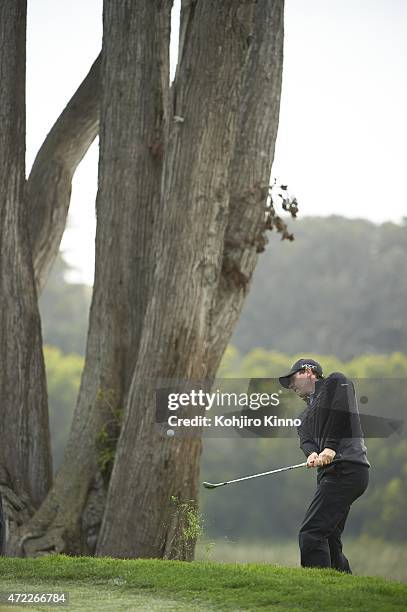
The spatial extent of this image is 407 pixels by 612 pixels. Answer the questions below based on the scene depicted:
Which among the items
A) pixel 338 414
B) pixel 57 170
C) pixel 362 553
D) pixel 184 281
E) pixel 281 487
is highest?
pixel 281 487

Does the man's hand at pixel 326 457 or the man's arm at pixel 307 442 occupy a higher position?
the man's arm at pixel 307 442

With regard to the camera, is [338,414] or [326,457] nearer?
[326,457]

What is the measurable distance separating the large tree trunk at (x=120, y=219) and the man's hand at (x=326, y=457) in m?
3.06

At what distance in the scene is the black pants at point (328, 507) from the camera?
743 centimetres

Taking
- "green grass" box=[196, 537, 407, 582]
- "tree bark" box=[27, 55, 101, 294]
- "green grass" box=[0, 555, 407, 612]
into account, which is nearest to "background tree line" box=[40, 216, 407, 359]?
"green grass" box=[196, 537, 407, 582]

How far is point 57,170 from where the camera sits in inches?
479

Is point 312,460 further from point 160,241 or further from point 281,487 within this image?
point 281,487

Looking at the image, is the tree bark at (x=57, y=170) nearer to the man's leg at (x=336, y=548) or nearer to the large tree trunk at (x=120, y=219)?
the large tree trunk at (x=120, y=219)

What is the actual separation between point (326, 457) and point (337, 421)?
0.89 ft

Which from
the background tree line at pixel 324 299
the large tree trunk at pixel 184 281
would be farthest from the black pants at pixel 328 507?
the background tree line at pixel 324 299

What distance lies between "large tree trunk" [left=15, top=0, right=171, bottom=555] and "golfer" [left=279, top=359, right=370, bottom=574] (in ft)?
9.40

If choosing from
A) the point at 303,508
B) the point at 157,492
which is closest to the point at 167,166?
the point at 157,492

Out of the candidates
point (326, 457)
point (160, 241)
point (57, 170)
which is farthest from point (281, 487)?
point (326, 457)

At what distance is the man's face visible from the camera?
796 cm
